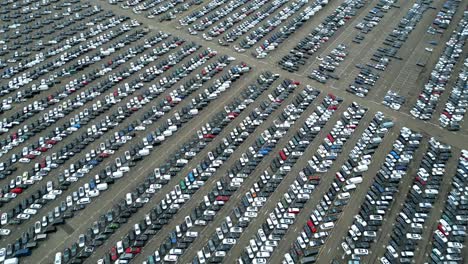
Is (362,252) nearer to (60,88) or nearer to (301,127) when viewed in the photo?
(301,127)

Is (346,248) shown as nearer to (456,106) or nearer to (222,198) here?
(222,198)

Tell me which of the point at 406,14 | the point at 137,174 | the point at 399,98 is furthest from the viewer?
the point at 406,14

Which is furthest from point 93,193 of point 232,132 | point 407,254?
point 407,254

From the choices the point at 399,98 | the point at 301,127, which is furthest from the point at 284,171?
the point at 399,98

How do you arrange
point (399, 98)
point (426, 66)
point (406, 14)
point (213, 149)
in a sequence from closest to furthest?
1. point (213, 149)
2. point (399, 98)
3. point (426, 66)
4. point (406, 14)

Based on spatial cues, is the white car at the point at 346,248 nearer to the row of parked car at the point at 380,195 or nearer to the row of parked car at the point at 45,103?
the row of parked car at the point at 380,195

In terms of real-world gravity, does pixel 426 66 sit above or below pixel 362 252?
above

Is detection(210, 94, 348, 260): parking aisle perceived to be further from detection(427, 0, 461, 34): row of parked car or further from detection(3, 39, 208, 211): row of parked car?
detection(427, 0, 461, 34): row of parked car
